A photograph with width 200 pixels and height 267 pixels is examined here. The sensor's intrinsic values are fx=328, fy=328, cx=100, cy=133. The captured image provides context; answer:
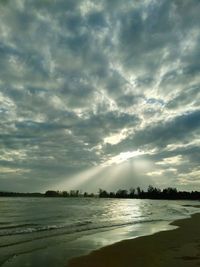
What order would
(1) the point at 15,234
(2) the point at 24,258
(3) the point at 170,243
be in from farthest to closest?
(1) the point at 15,234 < (3) the point at 170,243 < (2) the point at 24,258

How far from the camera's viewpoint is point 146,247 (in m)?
17.0

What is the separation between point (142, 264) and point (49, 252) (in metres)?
4.74

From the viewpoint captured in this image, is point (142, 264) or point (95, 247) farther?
point (95, 247)

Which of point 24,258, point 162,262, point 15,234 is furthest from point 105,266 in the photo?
point 15,234

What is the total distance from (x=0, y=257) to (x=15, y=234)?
909cm

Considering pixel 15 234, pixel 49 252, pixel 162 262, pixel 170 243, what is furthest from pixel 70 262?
pixel 15 234

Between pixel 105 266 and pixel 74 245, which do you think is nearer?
pixel 105 266

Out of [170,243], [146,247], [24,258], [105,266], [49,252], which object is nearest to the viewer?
[105,266]

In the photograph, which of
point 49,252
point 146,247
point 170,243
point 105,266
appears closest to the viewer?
point 105,266

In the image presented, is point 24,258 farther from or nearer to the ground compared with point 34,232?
nearer to the ground

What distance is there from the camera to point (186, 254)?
14414 millimetres

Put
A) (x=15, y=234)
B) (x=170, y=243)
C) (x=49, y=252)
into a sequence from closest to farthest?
1. (x=49, y=252)
2. (x=170, y=243)
3. (x=15, y=234)

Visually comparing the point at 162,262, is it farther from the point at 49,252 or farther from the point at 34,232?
the point at 34,232

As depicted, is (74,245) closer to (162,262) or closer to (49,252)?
(49,252)
